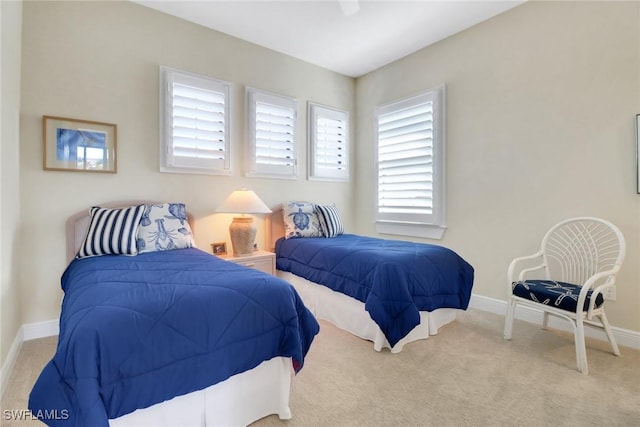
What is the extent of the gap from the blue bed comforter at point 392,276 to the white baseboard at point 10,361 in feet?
6.77

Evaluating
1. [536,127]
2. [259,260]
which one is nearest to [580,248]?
[536,127]

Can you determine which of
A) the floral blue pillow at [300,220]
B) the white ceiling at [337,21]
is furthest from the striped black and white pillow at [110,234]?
the white ceiling at [337,21]

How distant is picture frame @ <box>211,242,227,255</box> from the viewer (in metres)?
3.27

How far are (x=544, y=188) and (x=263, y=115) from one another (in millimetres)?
2898

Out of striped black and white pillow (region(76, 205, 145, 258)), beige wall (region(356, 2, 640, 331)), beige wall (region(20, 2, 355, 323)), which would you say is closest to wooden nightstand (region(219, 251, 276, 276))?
beige wall (region(20, 2, 355, 323))

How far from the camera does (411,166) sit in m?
3.81

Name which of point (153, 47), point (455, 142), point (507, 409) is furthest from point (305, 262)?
point (153, 47)

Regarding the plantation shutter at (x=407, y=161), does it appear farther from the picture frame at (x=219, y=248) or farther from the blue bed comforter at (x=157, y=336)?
the blue bed comforter at (x=157, y=336)

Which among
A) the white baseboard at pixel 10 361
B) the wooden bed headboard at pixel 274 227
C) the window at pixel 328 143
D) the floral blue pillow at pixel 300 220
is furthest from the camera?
the window at pixel 328 143

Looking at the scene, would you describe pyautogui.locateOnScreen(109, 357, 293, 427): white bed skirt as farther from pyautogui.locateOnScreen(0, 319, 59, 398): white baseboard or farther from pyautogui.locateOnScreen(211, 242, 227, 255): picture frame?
pyautogui.locateOnScreen(211, 242, 227, 255): picture frame

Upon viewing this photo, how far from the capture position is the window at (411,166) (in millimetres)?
3557

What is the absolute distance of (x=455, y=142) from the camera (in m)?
3.44

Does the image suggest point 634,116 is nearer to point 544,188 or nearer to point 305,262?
point 544,188

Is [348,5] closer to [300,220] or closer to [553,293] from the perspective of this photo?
[300,220]
